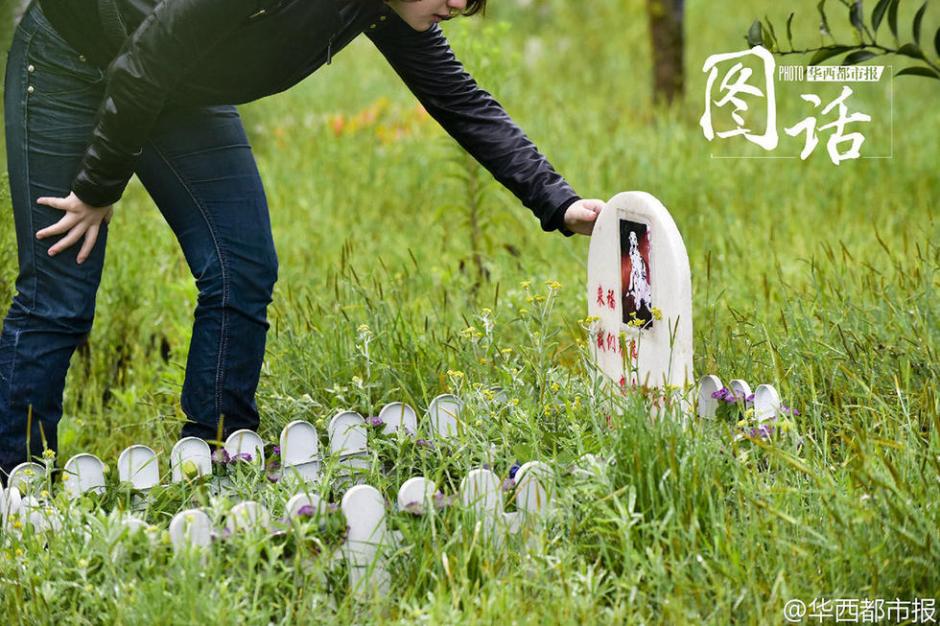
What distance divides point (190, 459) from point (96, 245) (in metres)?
0.51

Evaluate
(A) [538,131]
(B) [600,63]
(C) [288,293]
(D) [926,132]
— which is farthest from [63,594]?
(B) [600,63]

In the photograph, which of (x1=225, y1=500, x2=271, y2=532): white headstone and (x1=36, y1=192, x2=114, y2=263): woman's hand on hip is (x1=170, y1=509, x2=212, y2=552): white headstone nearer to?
(x1=225, y1=500, x2=271, y2=532): white headstone

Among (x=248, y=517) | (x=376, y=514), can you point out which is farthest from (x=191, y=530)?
(x=376, y=514)

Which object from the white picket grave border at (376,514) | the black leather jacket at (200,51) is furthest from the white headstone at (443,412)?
the black leather jacket at (200,51)

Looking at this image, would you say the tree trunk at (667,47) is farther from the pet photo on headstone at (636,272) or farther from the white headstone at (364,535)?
the white headstone at (364,535)

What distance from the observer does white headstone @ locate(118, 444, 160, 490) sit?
240 centimetres

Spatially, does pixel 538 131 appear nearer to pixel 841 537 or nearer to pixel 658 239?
pixel 658 239

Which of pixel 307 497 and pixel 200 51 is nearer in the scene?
pixel 307 497

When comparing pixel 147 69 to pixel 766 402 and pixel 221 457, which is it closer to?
pixel 221 457

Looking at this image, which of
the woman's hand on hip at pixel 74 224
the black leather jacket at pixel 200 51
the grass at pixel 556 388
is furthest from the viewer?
the woman's hand on hip at pixel 74 224

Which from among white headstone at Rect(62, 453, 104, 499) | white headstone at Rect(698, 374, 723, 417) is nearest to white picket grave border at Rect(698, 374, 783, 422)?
white headstone at Rect(698, 374, 723, 417)

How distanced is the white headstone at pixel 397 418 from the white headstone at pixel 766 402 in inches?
29.9

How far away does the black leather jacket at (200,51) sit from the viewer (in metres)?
2.14

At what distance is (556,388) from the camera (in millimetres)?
2441
